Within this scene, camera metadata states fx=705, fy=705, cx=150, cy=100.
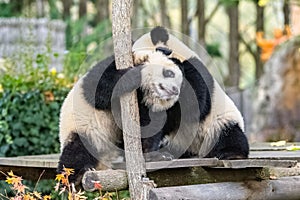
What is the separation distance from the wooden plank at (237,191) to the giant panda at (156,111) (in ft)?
0.74

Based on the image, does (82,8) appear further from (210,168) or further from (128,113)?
(128,113)

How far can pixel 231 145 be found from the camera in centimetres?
479

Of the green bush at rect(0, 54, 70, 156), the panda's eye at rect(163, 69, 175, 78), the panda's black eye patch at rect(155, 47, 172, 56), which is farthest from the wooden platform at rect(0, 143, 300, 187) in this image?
the green bush at rect(0, 54, 70, 156)

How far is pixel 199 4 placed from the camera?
42.7 feet

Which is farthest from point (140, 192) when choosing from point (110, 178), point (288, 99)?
point (288, 99)

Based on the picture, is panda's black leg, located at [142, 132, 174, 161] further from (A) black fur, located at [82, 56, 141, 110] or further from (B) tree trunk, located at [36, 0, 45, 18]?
(B) tree trunk, located at [36, 0, 45, 18]

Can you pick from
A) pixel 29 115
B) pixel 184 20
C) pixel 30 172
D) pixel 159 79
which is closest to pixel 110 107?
pixel 159 79

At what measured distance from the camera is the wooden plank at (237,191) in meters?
4.11

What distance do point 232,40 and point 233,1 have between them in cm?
292

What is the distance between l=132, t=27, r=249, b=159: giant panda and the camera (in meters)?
4.69

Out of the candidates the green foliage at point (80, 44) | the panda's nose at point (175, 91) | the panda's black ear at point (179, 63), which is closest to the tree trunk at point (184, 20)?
the green foliage at point (80, 44)

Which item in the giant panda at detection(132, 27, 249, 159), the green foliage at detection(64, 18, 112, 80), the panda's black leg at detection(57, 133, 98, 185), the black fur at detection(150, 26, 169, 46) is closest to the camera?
the panda's black leg at detection(57, 133, 98, 185)

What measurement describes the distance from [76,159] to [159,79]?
2.54 ft

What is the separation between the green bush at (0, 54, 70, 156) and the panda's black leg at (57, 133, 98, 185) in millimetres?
2014
